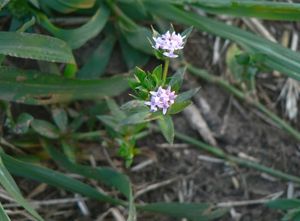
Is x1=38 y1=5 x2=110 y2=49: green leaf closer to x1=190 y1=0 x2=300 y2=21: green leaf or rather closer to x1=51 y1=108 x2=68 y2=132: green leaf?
x1=51 y1=108 x2=68 y2=132: green leaf

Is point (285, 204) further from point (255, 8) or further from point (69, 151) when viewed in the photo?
point (69, 151)

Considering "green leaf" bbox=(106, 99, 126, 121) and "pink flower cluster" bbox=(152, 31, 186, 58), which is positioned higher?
"pink flower cluster" bbox=(152, 31, 186, 58)

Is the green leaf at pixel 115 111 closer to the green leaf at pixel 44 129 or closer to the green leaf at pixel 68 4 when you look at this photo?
the green leaf at pixel 44 129

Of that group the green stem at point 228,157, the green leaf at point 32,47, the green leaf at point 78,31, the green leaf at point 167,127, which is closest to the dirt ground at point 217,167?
the green stem at point 228,157

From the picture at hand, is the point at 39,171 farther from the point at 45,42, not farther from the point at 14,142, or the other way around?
the point at 45,42

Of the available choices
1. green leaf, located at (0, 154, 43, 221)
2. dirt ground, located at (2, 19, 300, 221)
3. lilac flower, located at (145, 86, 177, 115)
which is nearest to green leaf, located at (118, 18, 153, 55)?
dirt ground, located at (2, 19, 300, 221)

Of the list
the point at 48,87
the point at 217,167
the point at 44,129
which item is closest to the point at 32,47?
the point at 48,87

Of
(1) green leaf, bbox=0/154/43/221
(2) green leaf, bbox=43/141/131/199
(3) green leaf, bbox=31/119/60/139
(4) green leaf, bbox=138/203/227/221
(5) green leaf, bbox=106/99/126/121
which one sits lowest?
(4) green leaf, bbox=138/203/227/221
